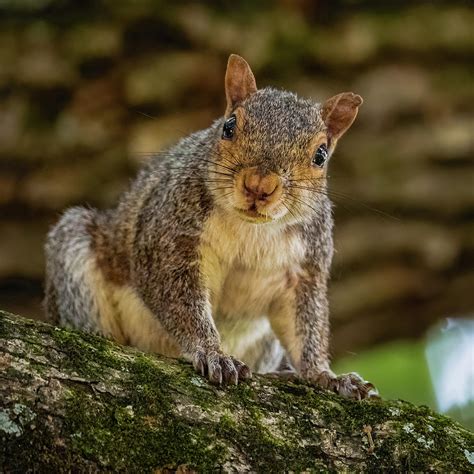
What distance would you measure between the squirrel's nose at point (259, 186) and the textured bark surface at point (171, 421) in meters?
0.91

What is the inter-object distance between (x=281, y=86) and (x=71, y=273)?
2060 mm

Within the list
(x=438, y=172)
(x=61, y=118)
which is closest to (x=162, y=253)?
(x=61, y=118)

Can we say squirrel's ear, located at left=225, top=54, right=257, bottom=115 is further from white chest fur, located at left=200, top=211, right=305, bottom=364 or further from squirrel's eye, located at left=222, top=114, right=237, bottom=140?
white chest fur, located at left=200, top=211, right=305, bottom=364

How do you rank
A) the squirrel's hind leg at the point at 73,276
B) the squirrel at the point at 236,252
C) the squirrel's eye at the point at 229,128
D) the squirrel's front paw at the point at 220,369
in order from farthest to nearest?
1. the squirrel's hind leg at the point at 73,276
2. the squirrel's eye at the point at 229,128
3. the squirrel at the point at 236,252
4. the squirrel's front paw at the point at 220,369

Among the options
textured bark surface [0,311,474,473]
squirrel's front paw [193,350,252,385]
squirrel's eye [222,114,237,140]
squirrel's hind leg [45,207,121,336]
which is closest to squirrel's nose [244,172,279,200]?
squirrel's eye [222,114,237,140]

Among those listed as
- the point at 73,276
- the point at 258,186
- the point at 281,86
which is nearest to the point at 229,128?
the point at 258,186

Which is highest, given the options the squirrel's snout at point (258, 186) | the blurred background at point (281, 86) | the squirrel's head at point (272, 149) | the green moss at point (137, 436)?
the blurred background at point (281, 86)

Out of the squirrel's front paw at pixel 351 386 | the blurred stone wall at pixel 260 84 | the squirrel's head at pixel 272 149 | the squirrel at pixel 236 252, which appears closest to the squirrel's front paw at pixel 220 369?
the squirrel at pixel 236 252

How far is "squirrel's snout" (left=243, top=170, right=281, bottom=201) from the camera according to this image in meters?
4.62

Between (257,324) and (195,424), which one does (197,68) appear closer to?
(257,324)

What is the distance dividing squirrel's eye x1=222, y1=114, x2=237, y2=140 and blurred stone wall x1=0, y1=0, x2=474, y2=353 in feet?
5.23

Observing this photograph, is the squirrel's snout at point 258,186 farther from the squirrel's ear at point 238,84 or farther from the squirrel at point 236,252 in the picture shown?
the squirrel's ear at point 238,84

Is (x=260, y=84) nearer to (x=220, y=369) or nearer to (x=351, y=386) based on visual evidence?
(x=351, y=386)

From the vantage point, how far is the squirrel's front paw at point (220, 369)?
159 inches
